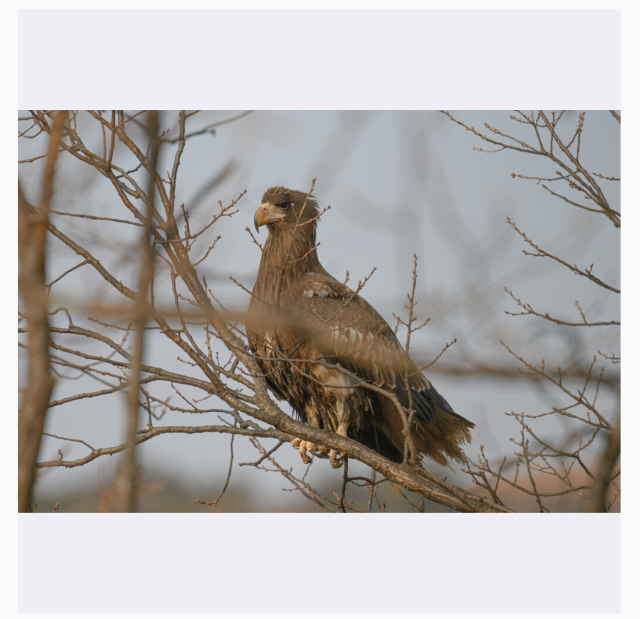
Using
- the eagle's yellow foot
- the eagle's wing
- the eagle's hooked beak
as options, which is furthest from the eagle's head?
Result: the eagle's yellow foot

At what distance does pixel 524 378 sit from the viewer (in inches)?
65.7

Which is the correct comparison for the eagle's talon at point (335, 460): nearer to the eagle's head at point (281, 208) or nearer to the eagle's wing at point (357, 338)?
the eagle's wing at point (357, 338)

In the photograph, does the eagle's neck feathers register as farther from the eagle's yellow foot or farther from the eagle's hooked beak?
the eagle's yellow foot

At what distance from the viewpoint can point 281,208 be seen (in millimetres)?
3523

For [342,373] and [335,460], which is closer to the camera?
[342,373]

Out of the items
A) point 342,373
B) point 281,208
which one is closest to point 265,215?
point 281,208

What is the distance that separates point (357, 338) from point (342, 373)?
0.77 ft

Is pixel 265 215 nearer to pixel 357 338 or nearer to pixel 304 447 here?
pixel 357 338

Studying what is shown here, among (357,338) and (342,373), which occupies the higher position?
(357,338)

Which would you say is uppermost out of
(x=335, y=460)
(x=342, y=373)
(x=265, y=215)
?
(x=265, y=215)

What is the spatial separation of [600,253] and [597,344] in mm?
606

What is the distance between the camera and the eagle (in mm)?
3113

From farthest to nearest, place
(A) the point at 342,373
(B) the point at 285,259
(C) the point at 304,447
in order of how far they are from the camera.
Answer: (B) the point at 285,259 < (C) the point at 304,447 < (A) the point at 342,373
